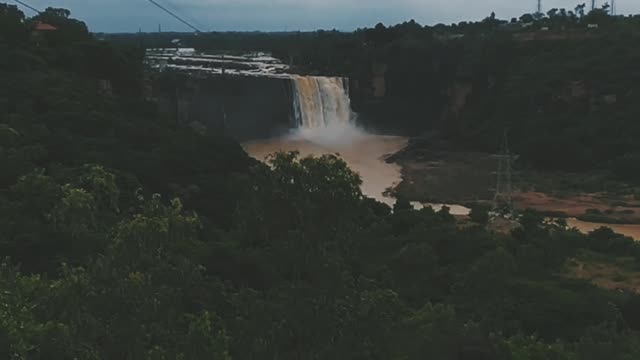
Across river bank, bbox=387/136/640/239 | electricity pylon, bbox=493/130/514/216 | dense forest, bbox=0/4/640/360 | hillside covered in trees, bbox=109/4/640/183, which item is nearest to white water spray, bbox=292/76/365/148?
hillside covered in trees, bbox=109/4/640/183

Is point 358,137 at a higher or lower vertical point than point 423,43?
lower

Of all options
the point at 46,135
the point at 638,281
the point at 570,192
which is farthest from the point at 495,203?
the point at 46,135

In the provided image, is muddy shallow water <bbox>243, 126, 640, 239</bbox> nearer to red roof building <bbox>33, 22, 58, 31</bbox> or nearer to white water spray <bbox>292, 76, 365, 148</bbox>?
white water spray <bbox>292, 76, 365, 148</bbox>

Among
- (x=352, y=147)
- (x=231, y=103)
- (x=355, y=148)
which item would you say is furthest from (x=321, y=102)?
(x=231, y=103)

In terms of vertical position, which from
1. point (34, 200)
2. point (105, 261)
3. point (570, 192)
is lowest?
point (570, 192)

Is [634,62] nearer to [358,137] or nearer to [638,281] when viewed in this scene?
[358,137]

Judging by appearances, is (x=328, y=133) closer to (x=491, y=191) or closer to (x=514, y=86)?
(x=514, y=86)
